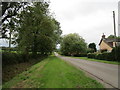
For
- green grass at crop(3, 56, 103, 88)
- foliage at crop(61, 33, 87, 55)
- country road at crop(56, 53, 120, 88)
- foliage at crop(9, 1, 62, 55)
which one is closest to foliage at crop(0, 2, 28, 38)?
foliage at crop(9, 1, 62, 55)

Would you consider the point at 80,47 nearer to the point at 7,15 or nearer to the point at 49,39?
the point at 49,39

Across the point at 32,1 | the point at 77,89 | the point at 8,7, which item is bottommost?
the point at 77,89

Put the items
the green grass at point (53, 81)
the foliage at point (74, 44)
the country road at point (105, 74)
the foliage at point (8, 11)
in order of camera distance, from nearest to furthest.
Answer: the green grass at point (53, 81) → the country road at point (105, 74) → the foliage at point (8, 11) → the foliage at point (74, 44)

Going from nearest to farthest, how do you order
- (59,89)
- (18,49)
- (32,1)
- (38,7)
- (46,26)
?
(59,89) → (32,1) → (38,7) → (18,49) → (46,26)

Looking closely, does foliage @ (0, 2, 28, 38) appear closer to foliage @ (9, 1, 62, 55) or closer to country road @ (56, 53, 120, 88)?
foliage @ (9, 1, 62, 55)

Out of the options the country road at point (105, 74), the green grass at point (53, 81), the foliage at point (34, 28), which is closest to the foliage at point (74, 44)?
the foliage at point (34, 28)

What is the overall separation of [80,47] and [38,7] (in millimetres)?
48410

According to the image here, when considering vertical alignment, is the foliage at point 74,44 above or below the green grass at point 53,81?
above

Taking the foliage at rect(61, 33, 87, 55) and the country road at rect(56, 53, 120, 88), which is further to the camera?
the foliage at rect(61, 33, 87, 55)

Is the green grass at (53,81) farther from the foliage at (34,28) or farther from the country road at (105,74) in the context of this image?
the foliage at (34,28)

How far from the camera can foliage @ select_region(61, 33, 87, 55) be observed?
203 ft

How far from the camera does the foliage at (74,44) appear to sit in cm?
6176

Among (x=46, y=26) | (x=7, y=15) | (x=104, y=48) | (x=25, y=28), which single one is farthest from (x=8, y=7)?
(x=104, y=48)

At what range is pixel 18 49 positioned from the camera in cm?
2258
